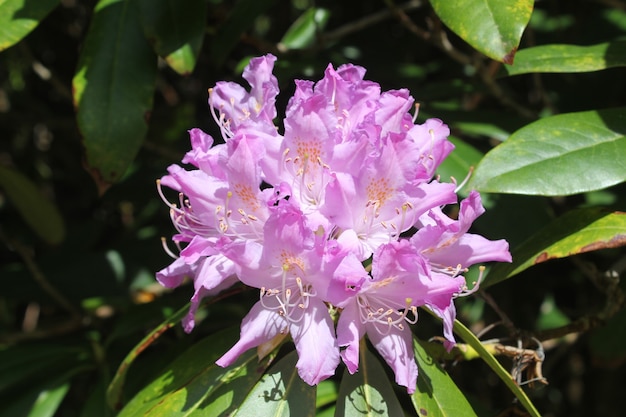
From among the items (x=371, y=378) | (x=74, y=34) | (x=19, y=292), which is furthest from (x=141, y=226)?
(x=371, y=378)

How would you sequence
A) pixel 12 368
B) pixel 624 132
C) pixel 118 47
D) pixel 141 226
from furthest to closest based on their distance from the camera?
1. pixel 141 226
2. pixel 12 368
3. pixel 118 47
4. pixel 624 132

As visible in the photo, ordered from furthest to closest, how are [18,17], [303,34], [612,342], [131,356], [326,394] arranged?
[303,34] < [612,342] < [326,394] < [18,17] < [131,356]

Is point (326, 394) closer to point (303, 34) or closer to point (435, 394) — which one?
point (435, 394)

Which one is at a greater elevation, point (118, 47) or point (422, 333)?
point (118, 47)

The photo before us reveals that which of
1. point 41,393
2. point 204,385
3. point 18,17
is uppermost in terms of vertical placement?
point 18,17

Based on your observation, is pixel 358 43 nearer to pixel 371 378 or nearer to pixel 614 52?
pixel 614 52

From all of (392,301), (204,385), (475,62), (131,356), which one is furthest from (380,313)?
(475,62)
